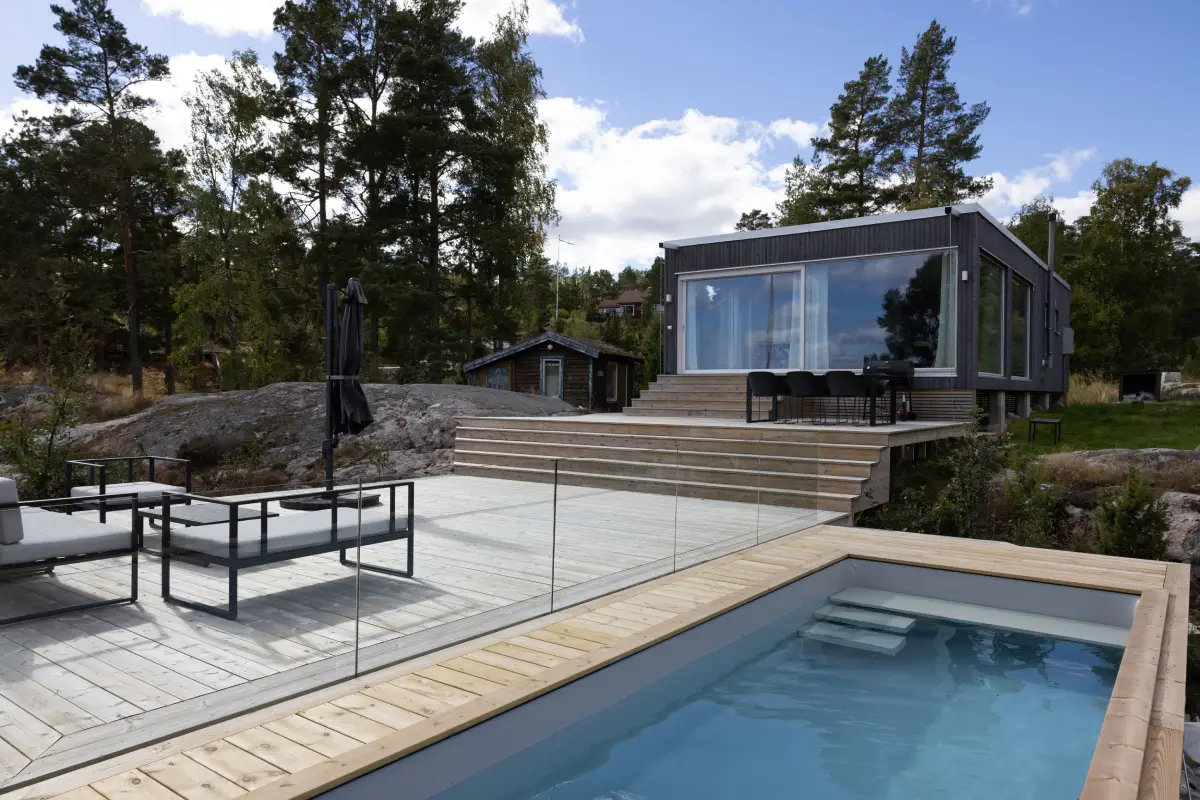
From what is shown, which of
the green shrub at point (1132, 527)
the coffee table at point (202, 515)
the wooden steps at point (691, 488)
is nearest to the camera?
the coffee table at point (202, 515)

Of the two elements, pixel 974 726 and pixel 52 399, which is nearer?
pixel 974 726

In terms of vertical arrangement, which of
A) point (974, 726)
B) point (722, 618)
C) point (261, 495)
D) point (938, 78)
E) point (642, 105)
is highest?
point (938, 78)

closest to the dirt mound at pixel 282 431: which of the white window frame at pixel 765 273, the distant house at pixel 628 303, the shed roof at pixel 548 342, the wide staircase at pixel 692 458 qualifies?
the wide staircase at pixel 692 458

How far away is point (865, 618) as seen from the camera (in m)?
5.27

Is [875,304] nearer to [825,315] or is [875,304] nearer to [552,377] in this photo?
[825,315]

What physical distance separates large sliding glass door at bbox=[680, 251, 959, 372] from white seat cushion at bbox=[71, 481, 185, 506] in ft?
31.5

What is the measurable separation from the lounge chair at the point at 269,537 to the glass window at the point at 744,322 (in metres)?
10.2

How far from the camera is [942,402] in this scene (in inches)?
445

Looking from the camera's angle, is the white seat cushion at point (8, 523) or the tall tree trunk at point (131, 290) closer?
the white seat cushion at point (8, 523)

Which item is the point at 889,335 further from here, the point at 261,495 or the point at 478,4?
the point at 478,4

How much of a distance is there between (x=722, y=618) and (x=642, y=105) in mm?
17496

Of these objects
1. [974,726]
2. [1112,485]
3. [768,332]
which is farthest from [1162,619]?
[768,332]

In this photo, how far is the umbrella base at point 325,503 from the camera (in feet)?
10.9

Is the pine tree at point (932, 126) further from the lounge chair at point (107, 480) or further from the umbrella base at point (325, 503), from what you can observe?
the umbrella base at point (325, 503)
